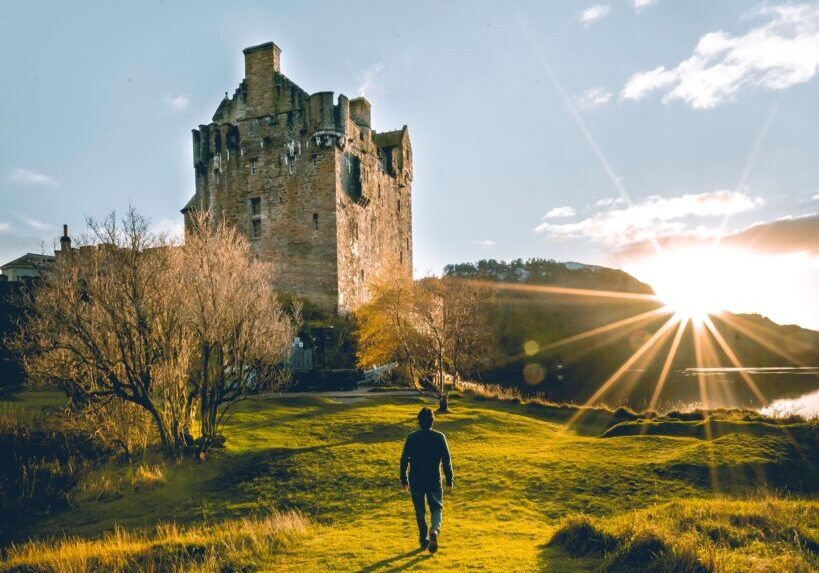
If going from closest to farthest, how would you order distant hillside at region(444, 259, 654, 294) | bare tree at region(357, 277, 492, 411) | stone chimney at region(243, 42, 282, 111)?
bare tree at region(357, 277, 492, 411), stone chimney at region(243, 42, 282, 111), distant hillside at region(444, 259, 654, 294)

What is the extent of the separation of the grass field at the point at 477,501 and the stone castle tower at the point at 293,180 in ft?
81.2

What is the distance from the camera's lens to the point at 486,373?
64.6 m

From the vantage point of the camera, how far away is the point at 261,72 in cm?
4903

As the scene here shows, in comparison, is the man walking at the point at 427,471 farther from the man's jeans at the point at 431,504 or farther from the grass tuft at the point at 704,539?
the grass tuft at the point at 704,539

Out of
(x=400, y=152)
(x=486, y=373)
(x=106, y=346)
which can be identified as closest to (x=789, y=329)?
(x=486, y=373)

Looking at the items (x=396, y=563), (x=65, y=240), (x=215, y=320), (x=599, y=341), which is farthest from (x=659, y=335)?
(x=396, y=563)

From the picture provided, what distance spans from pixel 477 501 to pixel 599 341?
4284 inches

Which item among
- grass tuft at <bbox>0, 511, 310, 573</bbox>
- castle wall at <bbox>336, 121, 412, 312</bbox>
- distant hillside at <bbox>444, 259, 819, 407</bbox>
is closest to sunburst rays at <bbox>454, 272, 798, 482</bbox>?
distant hillside at <bbox>444, 259, 819, 407</bbox>

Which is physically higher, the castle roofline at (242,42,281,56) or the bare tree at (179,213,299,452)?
the castle roofline at (242,42,281,56)

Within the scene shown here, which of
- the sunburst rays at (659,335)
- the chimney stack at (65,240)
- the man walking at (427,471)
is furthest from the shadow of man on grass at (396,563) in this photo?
the sunburst rays at (659,335)

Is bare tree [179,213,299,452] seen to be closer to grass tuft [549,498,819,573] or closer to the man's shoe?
the man's shoe

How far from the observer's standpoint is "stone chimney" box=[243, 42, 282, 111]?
48688 millimetres

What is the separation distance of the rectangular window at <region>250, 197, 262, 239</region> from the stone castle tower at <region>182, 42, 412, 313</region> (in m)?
0.09

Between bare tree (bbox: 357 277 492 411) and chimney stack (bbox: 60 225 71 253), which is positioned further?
chimney stack (bbox: 60 225 71 253)
